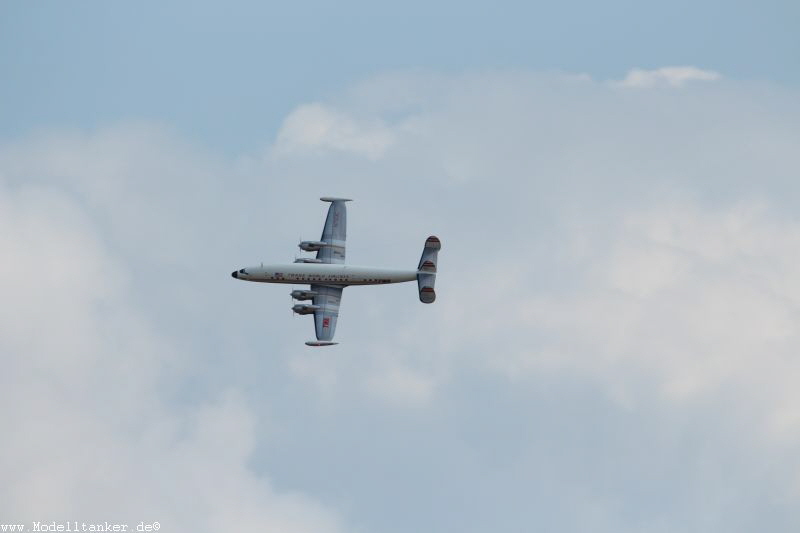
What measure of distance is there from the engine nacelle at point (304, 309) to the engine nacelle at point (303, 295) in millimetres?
1041

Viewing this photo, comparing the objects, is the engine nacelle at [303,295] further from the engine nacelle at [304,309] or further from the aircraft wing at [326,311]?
the engine nacelle at [304,309]

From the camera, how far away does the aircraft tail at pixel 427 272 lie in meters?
151

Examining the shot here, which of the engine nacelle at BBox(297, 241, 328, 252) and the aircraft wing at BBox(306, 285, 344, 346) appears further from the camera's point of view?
the engine nacelle at BBox(297, 241, 328, 252)

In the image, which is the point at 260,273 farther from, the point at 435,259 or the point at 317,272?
the point at 435,259

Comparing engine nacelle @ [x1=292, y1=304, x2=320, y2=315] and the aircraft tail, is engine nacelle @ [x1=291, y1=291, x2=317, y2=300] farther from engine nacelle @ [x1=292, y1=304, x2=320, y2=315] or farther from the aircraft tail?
the aircraft tail

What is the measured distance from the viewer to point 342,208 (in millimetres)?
155375

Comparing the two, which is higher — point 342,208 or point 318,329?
point 342,208

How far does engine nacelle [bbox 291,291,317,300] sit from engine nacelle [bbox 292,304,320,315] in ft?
3.41

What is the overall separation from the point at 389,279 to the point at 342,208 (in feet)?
33.9

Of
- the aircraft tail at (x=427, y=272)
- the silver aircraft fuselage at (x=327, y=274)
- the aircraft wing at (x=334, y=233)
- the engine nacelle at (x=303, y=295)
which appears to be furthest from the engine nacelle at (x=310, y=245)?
the aircraft tail at (x=427, y=272)

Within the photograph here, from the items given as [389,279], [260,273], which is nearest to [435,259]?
[389,279]

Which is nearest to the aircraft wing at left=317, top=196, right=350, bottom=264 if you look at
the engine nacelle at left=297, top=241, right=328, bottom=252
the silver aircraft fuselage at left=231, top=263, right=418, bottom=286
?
the engine nacelle at left=297, top=241, right=328, bottom=252

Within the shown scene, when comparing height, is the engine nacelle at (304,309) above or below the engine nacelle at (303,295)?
below

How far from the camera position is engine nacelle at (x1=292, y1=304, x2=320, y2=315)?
15000 cm
